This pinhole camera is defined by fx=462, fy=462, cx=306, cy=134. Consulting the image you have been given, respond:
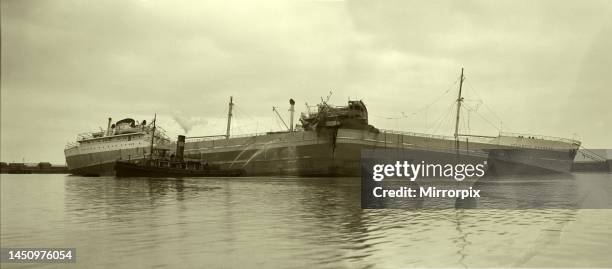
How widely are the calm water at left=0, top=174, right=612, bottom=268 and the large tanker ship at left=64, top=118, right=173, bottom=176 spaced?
6765cm

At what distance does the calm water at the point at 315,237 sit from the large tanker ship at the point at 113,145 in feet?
222

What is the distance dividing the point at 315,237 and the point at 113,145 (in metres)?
84.6

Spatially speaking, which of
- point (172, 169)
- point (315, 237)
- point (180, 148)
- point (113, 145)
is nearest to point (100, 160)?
point (113, 145)

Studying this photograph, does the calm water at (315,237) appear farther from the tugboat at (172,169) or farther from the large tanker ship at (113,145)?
the large tanker ship at (113,145)

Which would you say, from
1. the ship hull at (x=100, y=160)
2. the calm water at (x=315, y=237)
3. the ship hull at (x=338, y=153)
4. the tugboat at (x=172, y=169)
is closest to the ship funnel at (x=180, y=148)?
the tugboat at (x=172, y=169)

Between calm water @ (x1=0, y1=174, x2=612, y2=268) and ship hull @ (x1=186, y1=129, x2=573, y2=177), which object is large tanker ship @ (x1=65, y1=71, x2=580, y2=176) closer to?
ship hull @ (x1=186, y1=129, x2=573, y2=177)

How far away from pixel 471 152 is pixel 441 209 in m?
53.9

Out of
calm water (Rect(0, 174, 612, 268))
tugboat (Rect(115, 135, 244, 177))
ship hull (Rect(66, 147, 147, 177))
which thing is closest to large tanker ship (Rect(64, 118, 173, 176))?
ship hull (Rect(66, 147, 147, 177))

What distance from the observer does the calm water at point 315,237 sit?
1016cm

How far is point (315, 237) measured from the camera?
1280cm

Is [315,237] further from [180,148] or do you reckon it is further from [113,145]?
[113,145]

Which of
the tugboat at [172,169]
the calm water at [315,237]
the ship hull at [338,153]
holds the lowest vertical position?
the calm water at [315,237]

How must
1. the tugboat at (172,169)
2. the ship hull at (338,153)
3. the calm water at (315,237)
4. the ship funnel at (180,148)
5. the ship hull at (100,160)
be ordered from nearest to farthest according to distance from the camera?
the calm water at (315,237) < the tugboat at (172,169) < the ship hull at (338,153) < the ship funnel at (180,148) < the ship hull at (100,160)

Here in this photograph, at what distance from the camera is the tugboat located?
210 feet
